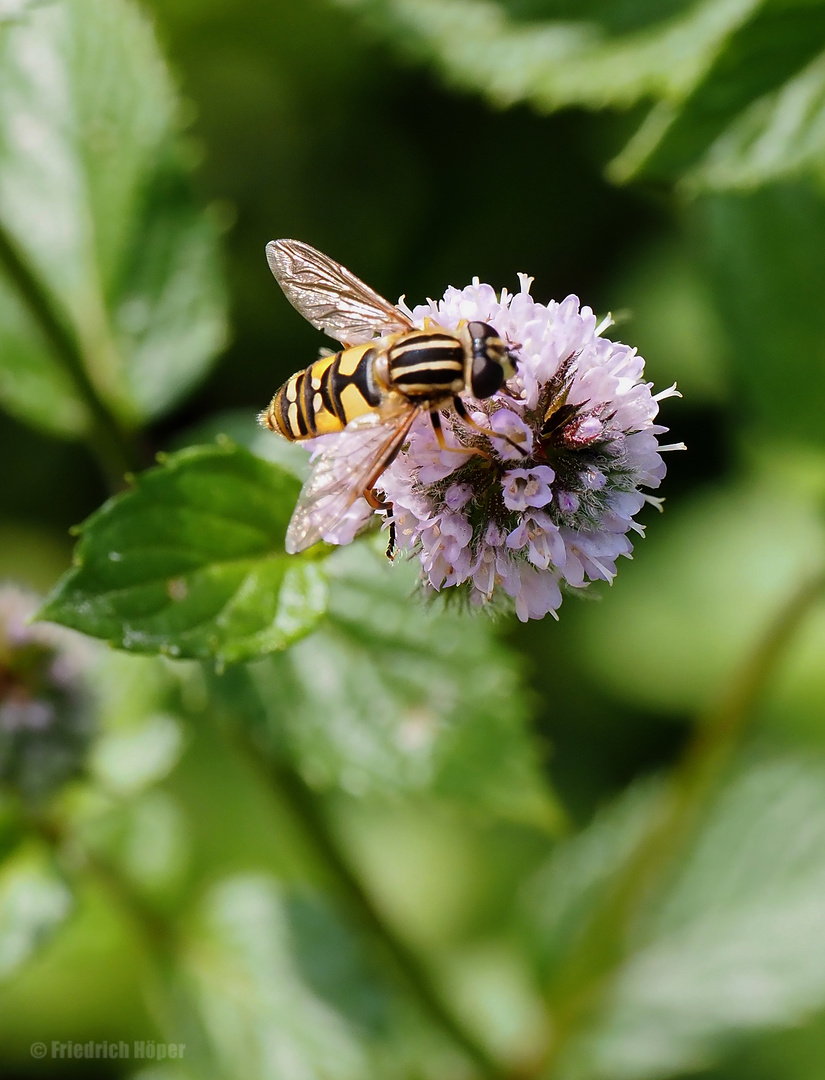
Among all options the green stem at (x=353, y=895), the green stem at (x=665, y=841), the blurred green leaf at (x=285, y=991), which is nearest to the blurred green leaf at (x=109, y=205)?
the green stem at (x=353, y=895)

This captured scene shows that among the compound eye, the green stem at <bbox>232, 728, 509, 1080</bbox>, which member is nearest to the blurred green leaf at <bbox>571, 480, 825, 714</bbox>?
the green stem at <bbox>232, 728, 509, 1080</bbox>

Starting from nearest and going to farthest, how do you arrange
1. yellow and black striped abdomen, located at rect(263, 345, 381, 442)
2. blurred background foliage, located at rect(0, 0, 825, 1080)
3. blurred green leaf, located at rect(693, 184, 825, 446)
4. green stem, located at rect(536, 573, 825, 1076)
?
yellow and black striped abdomen, located at rect(263, 345, 381, 442) < blurred background foliage, located at rect(0, 0, 825, 1080) < green stem, located at rect(536, 573, 825, 1076) < blurred green leaf, located at rect(693, 184, 825, 446)

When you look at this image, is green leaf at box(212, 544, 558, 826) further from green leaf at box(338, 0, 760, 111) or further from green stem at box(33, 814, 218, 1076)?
green leaf at box(338, 0, 760, 111)

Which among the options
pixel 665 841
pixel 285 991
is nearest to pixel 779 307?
pixel 665 841

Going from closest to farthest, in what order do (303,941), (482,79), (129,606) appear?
(129,606) → (482,79) → (303,941)

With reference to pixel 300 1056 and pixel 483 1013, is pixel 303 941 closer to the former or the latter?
pixel 300 1056

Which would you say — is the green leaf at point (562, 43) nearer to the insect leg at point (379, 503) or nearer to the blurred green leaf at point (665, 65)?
the blurred green leaf at point (665, 65)

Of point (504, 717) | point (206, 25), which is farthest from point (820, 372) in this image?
point (206, 25)
